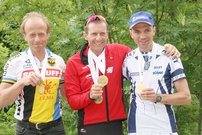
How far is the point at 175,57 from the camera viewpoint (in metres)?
3.70

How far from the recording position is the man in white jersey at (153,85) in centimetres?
361

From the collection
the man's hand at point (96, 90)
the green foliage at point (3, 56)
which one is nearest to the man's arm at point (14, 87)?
the man's hand at point (96, 90)

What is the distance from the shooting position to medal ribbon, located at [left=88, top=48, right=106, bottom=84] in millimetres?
3936

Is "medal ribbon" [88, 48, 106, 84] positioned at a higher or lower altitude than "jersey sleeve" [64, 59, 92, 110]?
higher

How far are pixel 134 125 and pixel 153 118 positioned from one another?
0.21 m

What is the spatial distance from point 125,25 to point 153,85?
1.50 m

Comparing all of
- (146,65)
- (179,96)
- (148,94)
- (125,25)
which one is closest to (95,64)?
(146,65)

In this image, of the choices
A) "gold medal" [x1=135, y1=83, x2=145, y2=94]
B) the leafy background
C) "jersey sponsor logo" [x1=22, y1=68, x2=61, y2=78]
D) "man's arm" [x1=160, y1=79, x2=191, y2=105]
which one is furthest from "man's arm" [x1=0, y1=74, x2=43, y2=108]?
the leafy background

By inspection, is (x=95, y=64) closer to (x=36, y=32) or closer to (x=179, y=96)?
(x=36, y=32)

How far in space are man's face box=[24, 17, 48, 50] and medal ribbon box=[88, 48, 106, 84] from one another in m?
0.50

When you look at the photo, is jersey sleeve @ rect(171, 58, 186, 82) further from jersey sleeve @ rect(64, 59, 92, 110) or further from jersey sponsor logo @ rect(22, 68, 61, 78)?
jersey sponsor logo @ rect(22, 68, 61, 78)

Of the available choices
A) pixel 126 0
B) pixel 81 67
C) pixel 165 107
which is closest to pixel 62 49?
pixel 126 0

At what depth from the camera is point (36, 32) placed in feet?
12.5

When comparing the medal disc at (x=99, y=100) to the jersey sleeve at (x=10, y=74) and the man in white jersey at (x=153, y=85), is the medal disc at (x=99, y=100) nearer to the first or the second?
the man in white jersey at (x=153, y=85)
